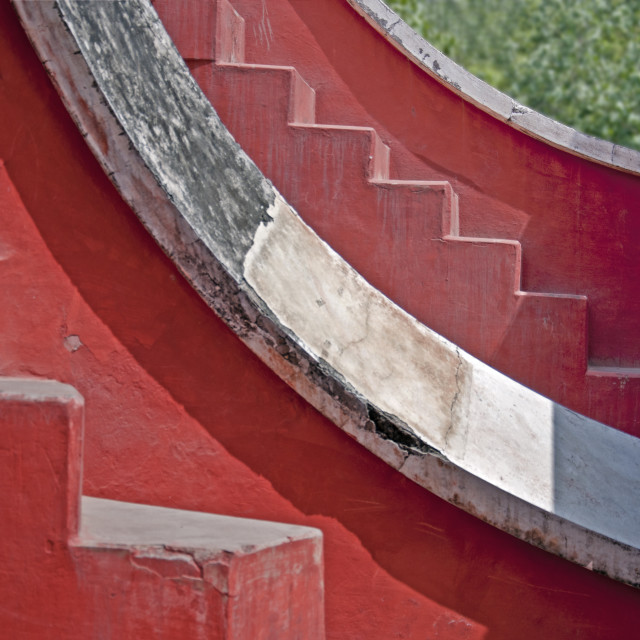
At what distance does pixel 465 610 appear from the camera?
8.13ft

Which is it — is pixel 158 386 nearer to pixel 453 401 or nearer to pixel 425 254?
pixel 453 401

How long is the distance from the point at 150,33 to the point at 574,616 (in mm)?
2141

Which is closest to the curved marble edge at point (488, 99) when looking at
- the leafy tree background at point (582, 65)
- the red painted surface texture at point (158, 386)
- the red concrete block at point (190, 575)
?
the red painted surface texture at point (158, 386)

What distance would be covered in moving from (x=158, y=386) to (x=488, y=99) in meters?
2.17

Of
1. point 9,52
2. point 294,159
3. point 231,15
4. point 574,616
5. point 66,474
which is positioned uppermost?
point 231,15

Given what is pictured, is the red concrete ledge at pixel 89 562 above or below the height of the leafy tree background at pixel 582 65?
below

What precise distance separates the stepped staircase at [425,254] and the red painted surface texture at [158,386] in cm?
96

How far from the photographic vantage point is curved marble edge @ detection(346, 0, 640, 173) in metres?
3.72

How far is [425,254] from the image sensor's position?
3271 millimetres

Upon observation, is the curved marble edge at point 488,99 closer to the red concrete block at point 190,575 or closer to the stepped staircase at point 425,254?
the stepped staircase at point 425,254

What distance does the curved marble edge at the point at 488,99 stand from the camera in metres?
3.72

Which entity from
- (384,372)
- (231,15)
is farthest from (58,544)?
(231,15)

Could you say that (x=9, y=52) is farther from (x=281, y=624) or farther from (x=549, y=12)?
(x=549, y=12)

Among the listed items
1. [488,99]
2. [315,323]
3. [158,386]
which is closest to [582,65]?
[488,99]
